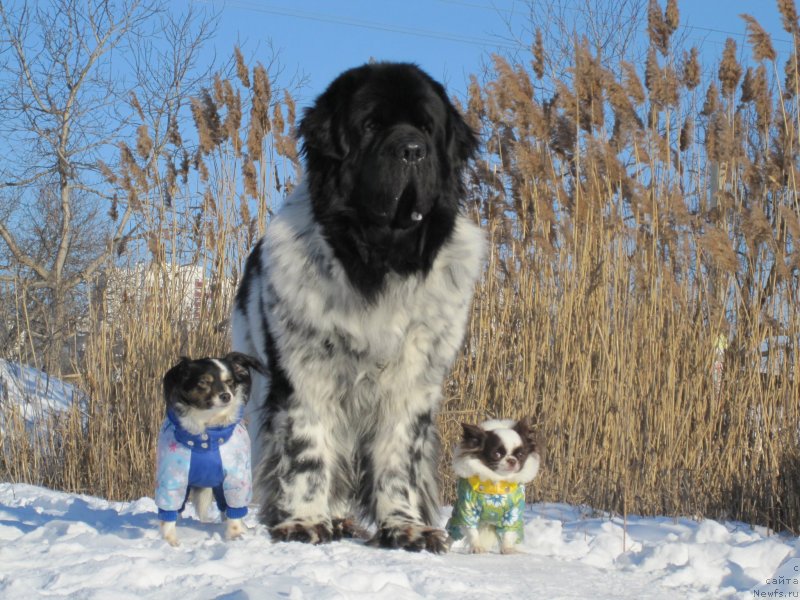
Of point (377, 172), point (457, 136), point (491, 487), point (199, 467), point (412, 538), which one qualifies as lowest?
point (412, 538)

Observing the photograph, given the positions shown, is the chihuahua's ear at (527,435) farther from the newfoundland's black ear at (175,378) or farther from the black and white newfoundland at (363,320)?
the newfoundland's black ear at (175,378)

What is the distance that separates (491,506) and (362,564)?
2.35 ft

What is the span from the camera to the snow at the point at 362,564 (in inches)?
101

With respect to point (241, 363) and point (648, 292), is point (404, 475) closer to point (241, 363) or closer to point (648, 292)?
point (241, 363)

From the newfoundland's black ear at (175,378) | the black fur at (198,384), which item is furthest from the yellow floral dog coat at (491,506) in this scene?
the newfoundland's black ear at (175,378)

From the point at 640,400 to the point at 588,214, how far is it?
1033 mm

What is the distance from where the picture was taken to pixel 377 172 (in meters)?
3.27

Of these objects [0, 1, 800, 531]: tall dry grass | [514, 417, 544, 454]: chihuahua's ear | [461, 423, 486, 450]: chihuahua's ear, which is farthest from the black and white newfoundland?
[0, 1, 800, 531]: tall dry grass

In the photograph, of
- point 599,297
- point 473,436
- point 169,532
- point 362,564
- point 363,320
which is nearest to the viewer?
point 362,564

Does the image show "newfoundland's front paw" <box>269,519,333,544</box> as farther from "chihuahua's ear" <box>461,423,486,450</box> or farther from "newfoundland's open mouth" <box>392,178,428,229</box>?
"newfoundland's open mouth" <box>392,178,428,229</box>

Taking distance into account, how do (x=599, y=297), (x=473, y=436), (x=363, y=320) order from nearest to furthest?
(x=363, y=320) < (x=473, y=436) < (x=599, y=297)

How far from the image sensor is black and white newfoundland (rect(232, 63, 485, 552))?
3.34 metres

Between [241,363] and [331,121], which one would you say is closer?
[241,363]

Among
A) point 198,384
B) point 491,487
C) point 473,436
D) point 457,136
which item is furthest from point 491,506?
point 457,136
